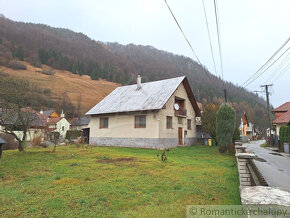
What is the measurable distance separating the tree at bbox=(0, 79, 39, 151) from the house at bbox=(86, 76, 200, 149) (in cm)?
992

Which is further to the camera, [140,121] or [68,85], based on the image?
[68,85]

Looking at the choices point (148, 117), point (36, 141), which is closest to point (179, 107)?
point (148, 117)

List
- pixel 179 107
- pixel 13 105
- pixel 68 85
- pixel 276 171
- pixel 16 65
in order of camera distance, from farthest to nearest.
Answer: pixel 16 65
pixel 68 85
pixel 179 107
pixel 13 105
pixel 276 171

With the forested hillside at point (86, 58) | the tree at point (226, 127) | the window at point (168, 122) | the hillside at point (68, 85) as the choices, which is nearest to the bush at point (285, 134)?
the tree at point (226, 127)

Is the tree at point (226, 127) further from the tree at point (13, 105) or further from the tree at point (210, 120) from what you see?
the tree at point (13, 105)

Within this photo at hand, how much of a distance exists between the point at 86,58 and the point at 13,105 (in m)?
102

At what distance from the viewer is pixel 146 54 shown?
113 metres

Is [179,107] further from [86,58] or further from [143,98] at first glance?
[86,58]

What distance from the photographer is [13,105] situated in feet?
43.5

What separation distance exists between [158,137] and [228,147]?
6671mm

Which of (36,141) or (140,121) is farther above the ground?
Answer: (140,121)

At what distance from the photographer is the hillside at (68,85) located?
227 ft

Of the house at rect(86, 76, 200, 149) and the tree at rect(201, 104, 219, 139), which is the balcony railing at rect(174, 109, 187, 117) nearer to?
the house at rect(86, 76, 200, 149)

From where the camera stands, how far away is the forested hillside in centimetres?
8028
